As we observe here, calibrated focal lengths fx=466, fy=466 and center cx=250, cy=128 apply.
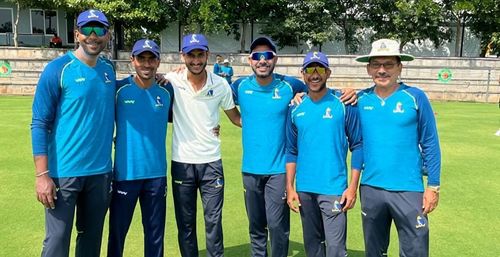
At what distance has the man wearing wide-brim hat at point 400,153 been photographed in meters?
3.71

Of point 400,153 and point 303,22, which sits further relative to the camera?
point 303,22

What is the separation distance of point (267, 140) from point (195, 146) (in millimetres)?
697

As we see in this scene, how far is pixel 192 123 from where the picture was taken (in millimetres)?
4488

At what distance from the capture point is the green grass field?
17.5ft

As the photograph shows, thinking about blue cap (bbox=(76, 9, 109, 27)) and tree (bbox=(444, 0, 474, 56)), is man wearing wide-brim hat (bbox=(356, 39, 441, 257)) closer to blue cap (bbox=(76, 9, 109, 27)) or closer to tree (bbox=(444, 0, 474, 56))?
blue cap (bbox=(76, 9, 109, 27))

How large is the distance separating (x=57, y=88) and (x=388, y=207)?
282 cm

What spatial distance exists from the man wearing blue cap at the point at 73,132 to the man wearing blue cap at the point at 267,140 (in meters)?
1.32

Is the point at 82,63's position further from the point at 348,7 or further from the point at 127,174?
the point at 348,7

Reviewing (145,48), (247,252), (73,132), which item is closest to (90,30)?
(145,48)

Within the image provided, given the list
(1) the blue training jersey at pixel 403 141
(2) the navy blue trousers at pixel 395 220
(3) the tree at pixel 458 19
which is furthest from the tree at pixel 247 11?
(2) the navy blue trousers at pixel 395 220

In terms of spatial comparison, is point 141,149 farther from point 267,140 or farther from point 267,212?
point 267,212

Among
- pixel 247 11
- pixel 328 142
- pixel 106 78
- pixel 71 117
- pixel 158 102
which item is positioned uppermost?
pixel 247 11

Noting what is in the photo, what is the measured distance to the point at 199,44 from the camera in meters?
4.40

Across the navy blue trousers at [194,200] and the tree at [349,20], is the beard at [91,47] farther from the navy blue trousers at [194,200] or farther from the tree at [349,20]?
the tree at [349,20]
